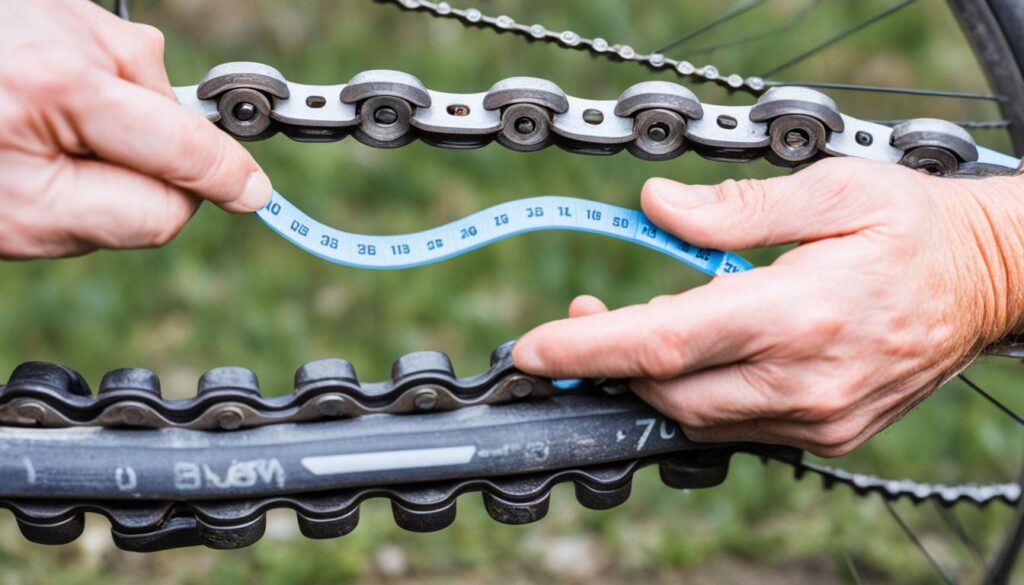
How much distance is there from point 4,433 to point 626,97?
0.89m

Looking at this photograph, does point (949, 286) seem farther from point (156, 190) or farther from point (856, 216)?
point (156, 190)

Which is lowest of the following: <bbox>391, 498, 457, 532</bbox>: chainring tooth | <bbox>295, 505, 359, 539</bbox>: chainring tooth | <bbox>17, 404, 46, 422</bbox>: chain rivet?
<bbox>295, 505, 359, 539</bbox>: chainring tooth

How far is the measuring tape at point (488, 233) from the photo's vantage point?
159 centimetres

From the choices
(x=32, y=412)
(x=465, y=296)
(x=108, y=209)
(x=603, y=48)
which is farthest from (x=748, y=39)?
(x=465, y=296)

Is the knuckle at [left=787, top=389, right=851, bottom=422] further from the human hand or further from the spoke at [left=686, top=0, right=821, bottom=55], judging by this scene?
the spoke at [left=686, top=0, right=821, bottom=55]

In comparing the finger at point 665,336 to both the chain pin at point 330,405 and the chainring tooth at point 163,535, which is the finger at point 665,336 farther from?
the chainring tooth at point 163,535

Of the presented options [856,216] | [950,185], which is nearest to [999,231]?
[950,185]

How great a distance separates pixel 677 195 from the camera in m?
1.53

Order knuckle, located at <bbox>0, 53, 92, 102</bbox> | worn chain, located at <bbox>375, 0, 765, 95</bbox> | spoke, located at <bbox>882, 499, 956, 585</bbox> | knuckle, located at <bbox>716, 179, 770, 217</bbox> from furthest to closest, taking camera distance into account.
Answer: spoke, located at <bbox>882, 499, 956, 585</bbox>, worn chain, located at <bbox>375, 0, 765, 95</bbox>, knuckle, located at <bbox>716, 179, 770, 217</bbox>, knuckle, located at <bbox>0, 53, 92, 102</bbox>

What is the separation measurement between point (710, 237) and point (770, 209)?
0.27ft

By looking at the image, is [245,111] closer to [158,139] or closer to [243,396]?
[158,139]

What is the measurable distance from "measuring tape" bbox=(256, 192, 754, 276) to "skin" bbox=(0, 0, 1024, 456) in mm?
67

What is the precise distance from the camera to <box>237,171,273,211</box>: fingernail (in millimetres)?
1488

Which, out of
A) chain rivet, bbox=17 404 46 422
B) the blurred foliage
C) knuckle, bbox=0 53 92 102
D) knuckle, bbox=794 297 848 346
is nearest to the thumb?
knuckle, bbox=794 297 848 346
